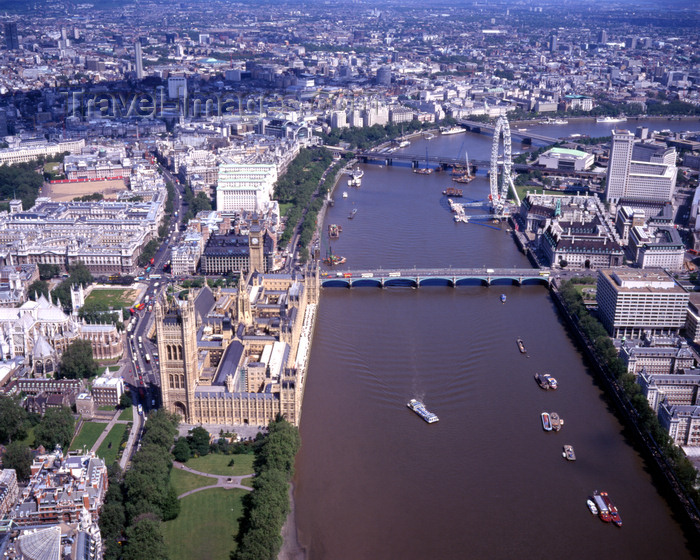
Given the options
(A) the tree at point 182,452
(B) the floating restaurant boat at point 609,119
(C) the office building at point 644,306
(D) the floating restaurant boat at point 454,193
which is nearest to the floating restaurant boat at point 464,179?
(D) the floating restaurant boat at point 454,193

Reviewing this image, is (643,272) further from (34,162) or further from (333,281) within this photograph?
(34,162)

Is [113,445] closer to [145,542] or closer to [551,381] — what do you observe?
[145,542]

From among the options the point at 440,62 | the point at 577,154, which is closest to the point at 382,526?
the point at 577,154

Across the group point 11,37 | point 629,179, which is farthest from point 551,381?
point 11,37

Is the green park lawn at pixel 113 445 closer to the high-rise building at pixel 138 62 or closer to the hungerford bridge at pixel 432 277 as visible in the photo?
the hungerford bridge at pixel 432 277

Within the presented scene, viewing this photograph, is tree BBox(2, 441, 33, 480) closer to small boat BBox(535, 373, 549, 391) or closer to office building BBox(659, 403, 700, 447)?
small boat BBox(535, 373, 549, 391)

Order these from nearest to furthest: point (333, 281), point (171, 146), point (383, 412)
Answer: point (383, 412), point (333, 281), point (171, 146)

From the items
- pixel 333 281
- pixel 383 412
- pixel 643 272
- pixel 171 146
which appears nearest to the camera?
pixel 383 412
